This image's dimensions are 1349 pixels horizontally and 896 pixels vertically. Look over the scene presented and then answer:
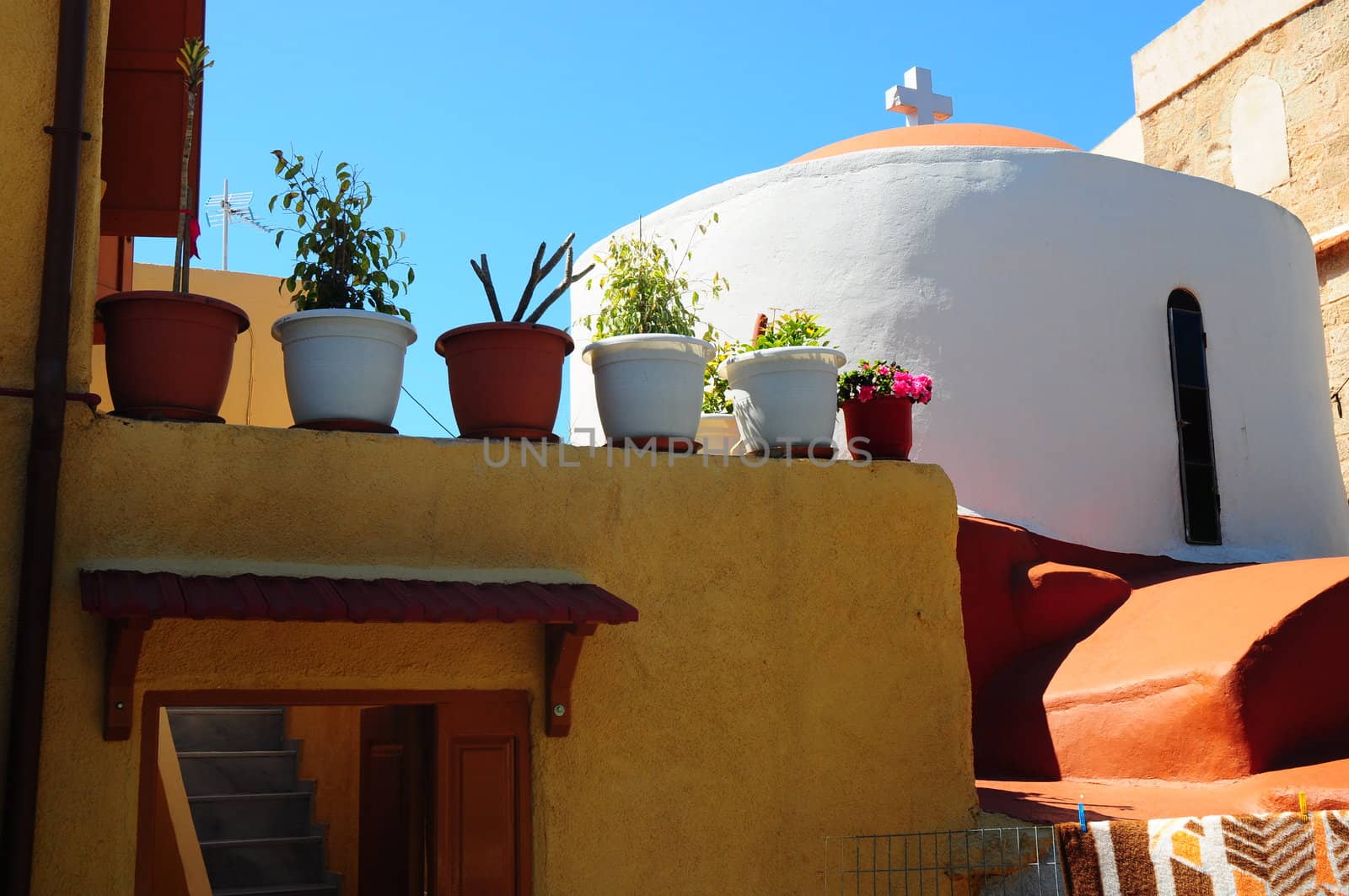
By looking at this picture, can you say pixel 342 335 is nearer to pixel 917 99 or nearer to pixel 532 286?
pixel 532 286

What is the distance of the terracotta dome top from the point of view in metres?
11.5

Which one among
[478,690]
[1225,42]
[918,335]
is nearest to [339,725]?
[478,690]

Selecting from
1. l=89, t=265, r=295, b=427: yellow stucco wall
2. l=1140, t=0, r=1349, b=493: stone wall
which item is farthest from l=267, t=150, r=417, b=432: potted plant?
l=1140, t=0, r=1349, b=493: stone wall

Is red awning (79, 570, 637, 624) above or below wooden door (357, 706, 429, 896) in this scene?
above

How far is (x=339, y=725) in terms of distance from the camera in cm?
914

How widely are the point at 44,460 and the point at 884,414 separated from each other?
361cm

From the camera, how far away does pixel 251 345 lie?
37.5 feet

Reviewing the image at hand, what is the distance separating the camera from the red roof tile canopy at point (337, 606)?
14.2 ft

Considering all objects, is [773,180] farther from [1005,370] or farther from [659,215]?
[1005,370]

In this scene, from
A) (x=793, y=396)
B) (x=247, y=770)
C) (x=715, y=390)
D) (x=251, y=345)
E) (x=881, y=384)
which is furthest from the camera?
(x=251, y=345)

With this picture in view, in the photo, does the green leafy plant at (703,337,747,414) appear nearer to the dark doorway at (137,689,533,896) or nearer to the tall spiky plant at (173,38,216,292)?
the dark doorway at (137,689,533,896)

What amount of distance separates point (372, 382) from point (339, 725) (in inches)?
178

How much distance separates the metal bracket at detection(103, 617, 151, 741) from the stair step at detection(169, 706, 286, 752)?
4.73 meters

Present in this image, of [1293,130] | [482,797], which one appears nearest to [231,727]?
[482,797]
